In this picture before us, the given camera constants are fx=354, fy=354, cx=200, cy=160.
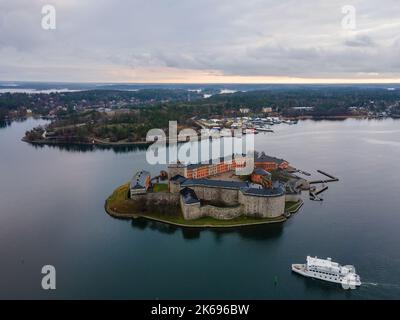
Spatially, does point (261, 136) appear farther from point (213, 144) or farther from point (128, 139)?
point (128, 139)

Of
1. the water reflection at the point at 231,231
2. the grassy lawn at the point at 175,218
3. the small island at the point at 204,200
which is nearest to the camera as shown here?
the water reflection at the point at 231,231

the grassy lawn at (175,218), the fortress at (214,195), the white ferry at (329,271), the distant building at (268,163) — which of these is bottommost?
the white ferry at (329,271)

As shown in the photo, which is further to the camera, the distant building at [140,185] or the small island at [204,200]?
the distant building at [140,185]

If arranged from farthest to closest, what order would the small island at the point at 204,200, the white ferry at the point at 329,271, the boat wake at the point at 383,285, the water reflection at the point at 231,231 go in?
the small island at the point at 204,200 < the water reflection at the point at 231,231 < the white ferry at the point at 329,271 < the boat wake at the point at 383,285

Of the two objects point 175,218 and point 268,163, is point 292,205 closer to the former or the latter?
point 175,218

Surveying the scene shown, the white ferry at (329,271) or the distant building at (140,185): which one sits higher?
the distant building at (140,185)

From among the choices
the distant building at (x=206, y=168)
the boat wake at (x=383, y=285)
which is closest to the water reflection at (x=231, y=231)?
the boat wake at (x=383, y=285)

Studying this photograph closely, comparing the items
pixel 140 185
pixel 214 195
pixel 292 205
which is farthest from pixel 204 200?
pixel 292 205

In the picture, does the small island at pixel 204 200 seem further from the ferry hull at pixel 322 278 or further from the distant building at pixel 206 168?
the ferry hull at pixel 322 278

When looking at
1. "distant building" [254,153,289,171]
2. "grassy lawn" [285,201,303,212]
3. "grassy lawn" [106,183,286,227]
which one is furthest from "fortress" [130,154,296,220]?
"distant building" [254,153,289,171]
